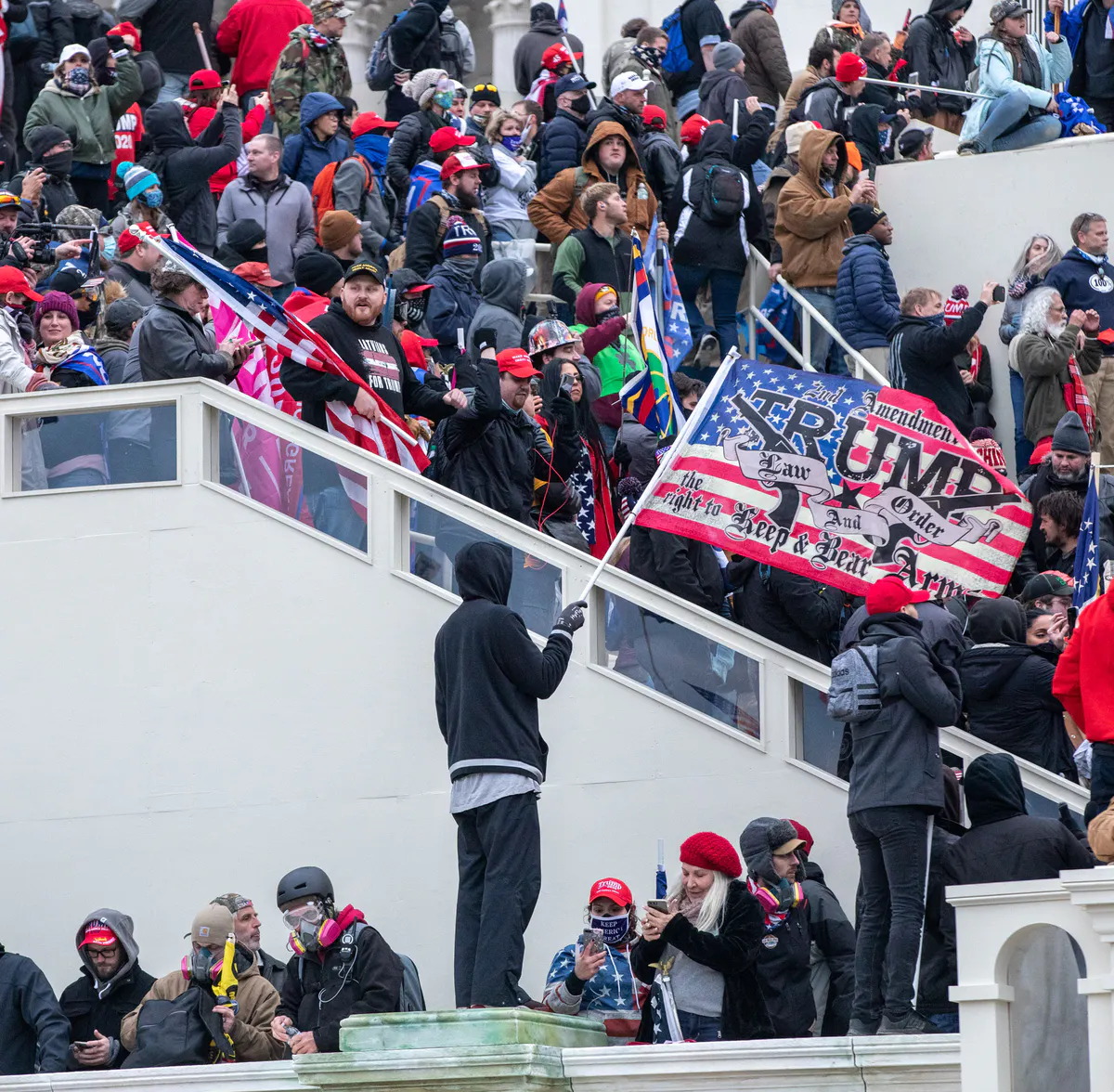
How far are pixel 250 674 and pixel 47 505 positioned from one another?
1480mm

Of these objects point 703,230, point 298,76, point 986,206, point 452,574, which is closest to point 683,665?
point 452,574

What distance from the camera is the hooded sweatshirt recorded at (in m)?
11.6

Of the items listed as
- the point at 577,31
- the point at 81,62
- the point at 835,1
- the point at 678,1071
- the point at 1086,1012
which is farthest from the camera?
the point at 577,31

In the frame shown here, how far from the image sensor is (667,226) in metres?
18.0

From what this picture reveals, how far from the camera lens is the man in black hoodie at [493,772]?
1039cm

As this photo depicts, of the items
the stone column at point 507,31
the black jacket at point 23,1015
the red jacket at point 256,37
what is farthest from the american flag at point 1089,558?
the stone column at point 507,31

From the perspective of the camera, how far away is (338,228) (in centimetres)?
1520

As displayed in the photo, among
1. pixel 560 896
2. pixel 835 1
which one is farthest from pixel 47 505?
pixel 835 1

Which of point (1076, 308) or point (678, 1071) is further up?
point (1076, 308)

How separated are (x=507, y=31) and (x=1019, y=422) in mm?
11361

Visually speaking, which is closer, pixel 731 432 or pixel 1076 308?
pixel 731 432

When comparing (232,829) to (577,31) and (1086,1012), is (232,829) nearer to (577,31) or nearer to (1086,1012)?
(1086,1012)

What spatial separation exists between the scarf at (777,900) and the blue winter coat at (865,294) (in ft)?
22.2

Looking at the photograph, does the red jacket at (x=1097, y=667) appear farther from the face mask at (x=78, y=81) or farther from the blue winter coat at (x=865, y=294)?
the face mask at (x=78, y=81)
